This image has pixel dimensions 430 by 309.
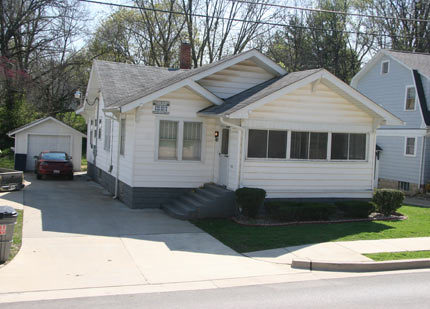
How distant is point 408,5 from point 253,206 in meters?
32.0

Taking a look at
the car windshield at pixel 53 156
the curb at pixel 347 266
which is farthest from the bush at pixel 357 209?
the car windshield at pixel 53 156

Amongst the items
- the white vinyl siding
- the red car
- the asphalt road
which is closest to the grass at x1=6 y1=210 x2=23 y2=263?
the asphalt road

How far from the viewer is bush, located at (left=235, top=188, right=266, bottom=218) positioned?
13477mm

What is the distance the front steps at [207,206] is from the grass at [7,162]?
17995 millimetres

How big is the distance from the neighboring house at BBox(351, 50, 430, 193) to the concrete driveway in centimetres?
1559

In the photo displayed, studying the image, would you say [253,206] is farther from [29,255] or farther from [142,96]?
[29,255]

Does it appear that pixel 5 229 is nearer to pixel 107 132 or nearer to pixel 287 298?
pixel 287 298

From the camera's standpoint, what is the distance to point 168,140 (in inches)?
619

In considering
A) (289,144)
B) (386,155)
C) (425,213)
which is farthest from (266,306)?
(386,155)

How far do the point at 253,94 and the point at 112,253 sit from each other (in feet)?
24.6

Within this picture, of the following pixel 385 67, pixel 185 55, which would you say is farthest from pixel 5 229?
pixel 385 67

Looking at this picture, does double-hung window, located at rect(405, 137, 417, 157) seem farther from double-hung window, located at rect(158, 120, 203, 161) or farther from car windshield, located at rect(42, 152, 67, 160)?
car windshield, located at rect(42, 152, 67, 160)

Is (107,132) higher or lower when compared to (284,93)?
lower

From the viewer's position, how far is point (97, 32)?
42.7 metres
